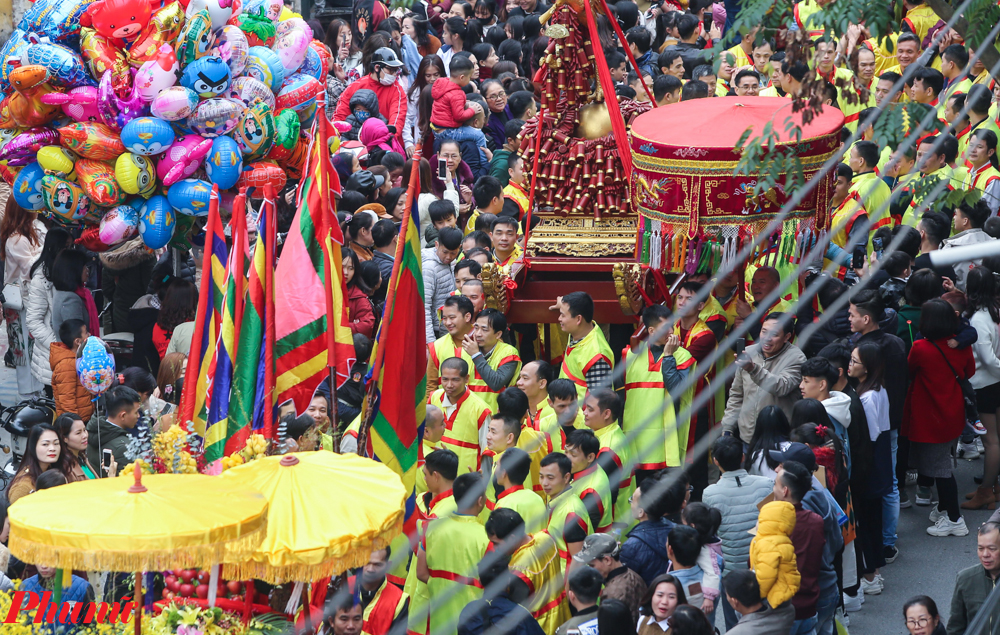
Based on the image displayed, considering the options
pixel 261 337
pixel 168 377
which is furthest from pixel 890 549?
pixel 168 377

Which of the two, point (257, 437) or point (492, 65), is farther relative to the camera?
point (492, 65)

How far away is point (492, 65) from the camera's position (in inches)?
548

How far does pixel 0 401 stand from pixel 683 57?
7.36 m

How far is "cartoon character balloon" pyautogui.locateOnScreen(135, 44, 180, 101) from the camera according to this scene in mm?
7719

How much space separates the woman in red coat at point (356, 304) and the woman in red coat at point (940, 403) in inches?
139

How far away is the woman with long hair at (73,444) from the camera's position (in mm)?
6633

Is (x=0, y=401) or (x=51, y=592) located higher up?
(x=51, y=592)

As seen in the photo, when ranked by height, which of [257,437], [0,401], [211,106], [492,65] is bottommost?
[0,401]

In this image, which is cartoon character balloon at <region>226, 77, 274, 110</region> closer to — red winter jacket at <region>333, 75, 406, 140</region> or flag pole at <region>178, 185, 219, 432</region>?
flag pole at <region>178, 185, 219, 432</region>

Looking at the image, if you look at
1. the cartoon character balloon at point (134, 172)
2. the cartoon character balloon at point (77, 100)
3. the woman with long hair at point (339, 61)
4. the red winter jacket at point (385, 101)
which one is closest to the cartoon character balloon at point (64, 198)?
the cartoon character balloon at point (134, 172)

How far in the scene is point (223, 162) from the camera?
810cm

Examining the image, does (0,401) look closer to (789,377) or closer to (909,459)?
(789,377)

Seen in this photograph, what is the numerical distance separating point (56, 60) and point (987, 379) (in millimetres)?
6098

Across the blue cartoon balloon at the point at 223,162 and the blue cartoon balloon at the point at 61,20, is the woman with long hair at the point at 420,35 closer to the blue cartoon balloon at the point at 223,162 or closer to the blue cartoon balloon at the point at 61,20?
the blue cartoon balloon at the point at 223,162
